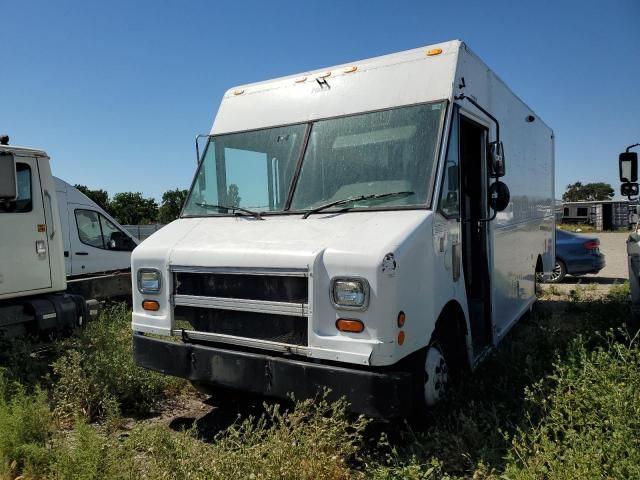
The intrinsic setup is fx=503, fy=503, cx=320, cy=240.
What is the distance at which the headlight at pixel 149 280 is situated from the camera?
4.13m

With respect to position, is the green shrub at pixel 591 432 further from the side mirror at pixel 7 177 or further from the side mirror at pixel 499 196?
the side mirror at pixel 7 177

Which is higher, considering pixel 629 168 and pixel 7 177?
pixel 7 177

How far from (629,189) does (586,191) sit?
4269 inches

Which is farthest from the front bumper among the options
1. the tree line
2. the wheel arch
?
the tree line

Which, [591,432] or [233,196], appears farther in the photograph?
[233,196]

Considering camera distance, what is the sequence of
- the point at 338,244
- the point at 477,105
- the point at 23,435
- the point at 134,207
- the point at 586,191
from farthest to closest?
the point at 586,191 < the point at 134,207 < the point at 477,105 < the point at 23,435 < the point at 338,244

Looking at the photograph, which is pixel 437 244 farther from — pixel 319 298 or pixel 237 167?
pixel 237 167

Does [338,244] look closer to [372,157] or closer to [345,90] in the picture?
[372,157]

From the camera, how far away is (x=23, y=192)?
6.76 metres

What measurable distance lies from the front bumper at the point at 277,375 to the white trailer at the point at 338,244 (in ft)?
0.03

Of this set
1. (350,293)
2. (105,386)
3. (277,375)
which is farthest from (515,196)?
(105,386)

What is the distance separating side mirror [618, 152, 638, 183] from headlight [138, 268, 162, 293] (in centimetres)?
638

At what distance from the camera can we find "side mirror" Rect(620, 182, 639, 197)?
7.06 metres

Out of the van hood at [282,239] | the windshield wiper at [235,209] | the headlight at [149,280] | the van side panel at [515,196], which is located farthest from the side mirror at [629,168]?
the headlight at [149,280]
